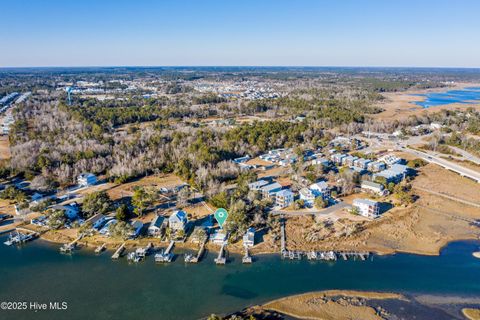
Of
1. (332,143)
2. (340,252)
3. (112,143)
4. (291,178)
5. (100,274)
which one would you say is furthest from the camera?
(332,143)

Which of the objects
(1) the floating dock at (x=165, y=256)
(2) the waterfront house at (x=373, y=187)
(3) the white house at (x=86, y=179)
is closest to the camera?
(1) the floating dock at (x=165, y=256)

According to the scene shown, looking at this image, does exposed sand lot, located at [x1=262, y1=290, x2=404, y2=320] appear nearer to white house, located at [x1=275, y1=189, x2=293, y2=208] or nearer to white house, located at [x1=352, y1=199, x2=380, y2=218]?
white house, located at [x1=352, y1=199, x2=380, y2=218]

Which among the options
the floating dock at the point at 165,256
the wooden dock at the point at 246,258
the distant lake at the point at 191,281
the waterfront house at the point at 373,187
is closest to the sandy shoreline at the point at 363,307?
the distant lake at the point at 191,281

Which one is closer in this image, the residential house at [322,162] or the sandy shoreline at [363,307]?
the sandy shoreline at [363,307]

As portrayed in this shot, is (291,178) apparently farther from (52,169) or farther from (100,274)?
(52,169)

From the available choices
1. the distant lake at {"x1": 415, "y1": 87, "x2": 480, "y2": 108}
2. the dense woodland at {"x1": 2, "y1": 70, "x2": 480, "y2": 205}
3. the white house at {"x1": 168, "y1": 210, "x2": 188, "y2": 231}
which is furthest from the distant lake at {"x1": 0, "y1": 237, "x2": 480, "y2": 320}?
the distant lake at {"x1": 415, "y1": 87, "x2": 480, "y2": 108}

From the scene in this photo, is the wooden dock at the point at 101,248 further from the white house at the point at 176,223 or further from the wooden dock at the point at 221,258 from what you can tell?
the wooden dock at the point at 221,258

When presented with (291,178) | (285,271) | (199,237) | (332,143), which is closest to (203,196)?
(199,237)
